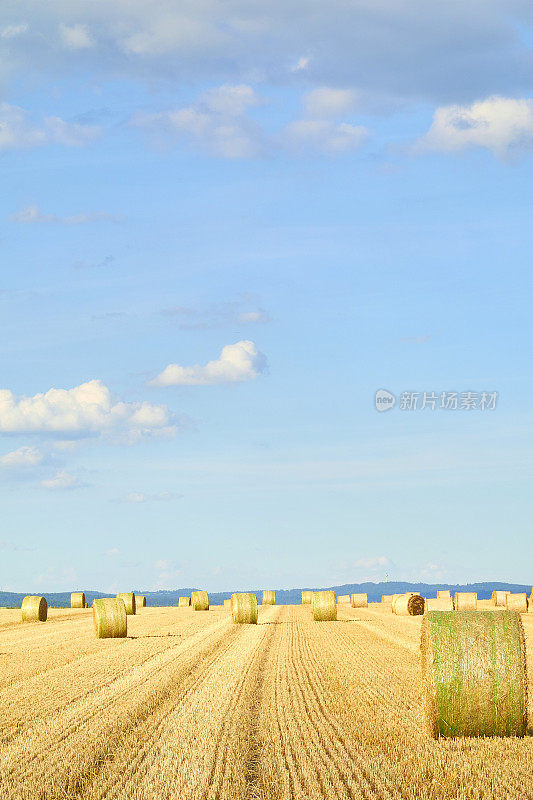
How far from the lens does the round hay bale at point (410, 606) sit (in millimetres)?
39531

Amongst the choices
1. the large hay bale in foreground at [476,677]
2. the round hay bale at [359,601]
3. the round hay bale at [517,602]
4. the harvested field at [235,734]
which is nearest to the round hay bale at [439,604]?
the round hay bale at [517,602]

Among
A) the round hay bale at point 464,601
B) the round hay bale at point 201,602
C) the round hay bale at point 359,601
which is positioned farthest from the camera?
the round hay bale at point 359,601

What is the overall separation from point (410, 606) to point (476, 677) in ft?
95.7

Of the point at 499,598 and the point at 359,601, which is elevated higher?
the point at 499,598

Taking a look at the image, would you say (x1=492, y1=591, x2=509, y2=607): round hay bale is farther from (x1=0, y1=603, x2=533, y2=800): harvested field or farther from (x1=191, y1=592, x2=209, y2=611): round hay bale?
(x1=0, y1=603, x2=533, y2=800): harvested field

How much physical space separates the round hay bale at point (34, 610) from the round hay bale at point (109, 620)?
13.0 m

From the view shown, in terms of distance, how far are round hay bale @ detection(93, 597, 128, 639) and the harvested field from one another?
4551mm

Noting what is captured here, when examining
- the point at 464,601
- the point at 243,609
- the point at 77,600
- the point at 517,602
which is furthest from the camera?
the point at 77,600

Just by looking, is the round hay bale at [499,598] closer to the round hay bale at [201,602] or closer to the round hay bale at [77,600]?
the round hay bale at [201,602]

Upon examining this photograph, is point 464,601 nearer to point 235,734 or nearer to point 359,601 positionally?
point 359,601

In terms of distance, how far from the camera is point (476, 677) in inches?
441

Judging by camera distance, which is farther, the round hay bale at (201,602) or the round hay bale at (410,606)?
the round hay bale at (201,602)

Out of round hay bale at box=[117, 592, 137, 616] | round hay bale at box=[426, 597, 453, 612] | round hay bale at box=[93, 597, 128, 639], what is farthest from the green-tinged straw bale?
round hay bale at box=[93, 597, 128, 639]

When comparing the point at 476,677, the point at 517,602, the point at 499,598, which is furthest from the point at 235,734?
the point at 499,598
